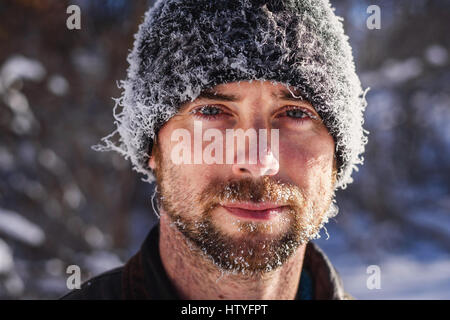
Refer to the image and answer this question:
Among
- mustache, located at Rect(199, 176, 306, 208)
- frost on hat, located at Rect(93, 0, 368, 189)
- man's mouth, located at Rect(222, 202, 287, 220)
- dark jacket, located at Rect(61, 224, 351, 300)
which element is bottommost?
dark jacket, located at Rect(61, 224, 351, 300)

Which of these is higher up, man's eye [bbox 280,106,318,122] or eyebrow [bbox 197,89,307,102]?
eyebrow [bbox 197,89,307,102]

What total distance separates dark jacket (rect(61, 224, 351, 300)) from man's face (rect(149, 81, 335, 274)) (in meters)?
0.25

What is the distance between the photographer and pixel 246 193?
1404 millimetres

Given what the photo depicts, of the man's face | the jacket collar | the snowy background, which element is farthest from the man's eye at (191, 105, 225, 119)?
the snowy background

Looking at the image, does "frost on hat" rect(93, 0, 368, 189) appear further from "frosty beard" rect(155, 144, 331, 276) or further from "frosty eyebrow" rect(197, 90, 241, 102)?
"frosty beard" rect(155, 144, 331, 276)

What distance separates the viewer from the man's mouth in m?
1.41

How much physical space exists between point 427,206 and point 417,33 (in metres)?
2.40

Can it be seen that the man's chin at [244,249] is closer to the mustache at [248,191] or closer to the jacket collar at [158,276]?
the mustache at [248,191]

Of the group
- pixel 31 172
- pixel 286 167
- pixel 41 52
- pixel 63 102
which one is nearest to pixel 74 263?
pixel 31 172

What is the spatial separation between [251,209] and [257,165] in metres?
0.13

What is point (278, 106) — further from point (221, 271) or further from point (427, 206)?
point (427, 206)

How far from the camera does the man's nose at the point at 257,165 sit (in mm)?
1398

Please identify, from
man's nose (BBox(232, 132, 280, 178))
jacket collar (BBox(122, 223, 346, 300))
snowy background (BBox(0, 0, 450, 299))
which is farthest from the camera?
snowy background (BBox(0, 0, 450, 299))

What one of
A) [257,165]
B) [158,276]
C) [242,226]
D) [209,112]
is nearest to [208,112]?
[209,112]
